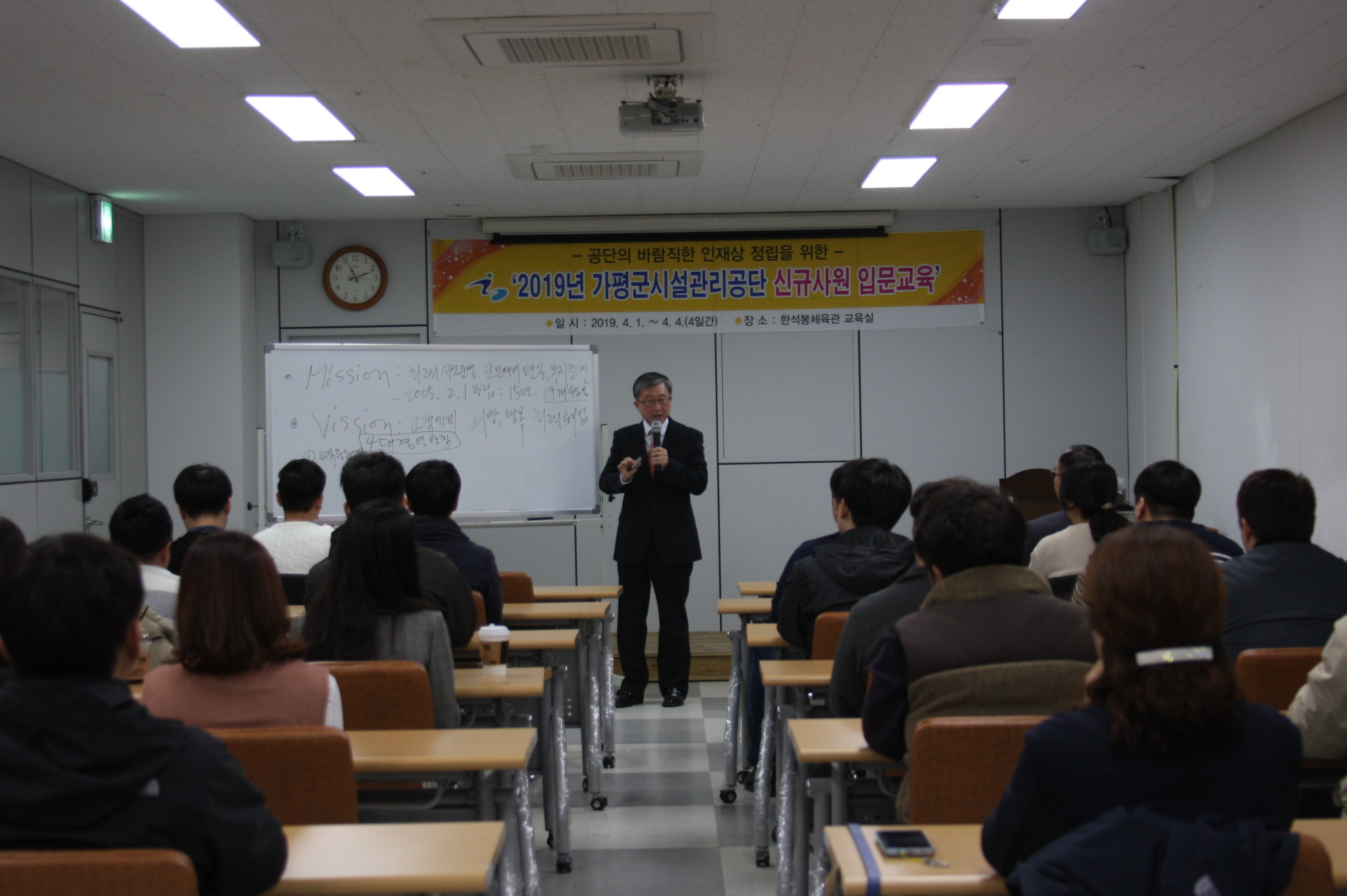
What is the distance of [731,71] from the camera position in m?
4.11

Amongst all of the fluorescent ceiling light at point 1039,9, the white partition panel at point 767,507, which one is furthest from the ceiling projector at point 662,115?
the white partition panel at point 767,507

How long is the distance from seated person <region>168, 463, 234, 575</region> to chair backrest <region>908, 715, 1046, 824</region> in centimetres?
250

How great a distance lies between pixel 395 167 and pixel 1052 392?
4328 mm

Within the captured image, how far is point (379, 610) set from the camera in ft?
8.04

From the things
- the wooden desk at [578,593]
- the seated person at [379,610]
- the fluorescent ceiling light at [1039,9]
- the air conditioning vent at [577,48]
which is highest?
the fluorescent ceiling light at [1039,9]

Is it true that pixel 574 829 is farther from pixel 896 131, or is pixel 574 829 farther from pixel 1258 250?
pixel 1258 250

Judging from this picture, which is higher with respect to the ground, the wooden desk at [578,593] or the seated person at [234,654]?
the seated person at [234,654]

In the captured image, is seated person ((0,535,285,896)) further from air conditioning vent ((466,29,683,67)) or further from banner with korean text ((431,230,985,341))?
banner with korean text ((431,230,985,341))

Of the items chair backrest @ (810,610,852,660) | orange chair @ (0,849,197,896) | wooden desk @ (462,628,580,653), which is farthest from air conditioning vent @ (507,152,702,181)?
orange chair @ (0,849,197,896)

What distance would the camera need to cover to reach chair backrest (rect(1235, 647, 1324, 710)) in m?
2.25

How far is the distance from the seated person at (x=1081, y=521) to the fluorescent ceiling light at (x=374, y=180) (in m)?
3.81

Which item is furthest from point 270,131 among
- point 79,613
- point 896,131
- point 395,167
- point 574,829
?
point 79,613

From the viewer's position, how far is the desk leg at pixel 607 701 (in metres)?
4.20

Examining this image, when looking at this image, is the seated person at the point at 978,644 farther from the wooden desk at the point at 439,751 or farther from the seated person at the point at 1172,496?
the seated person at the point at 1172,496
